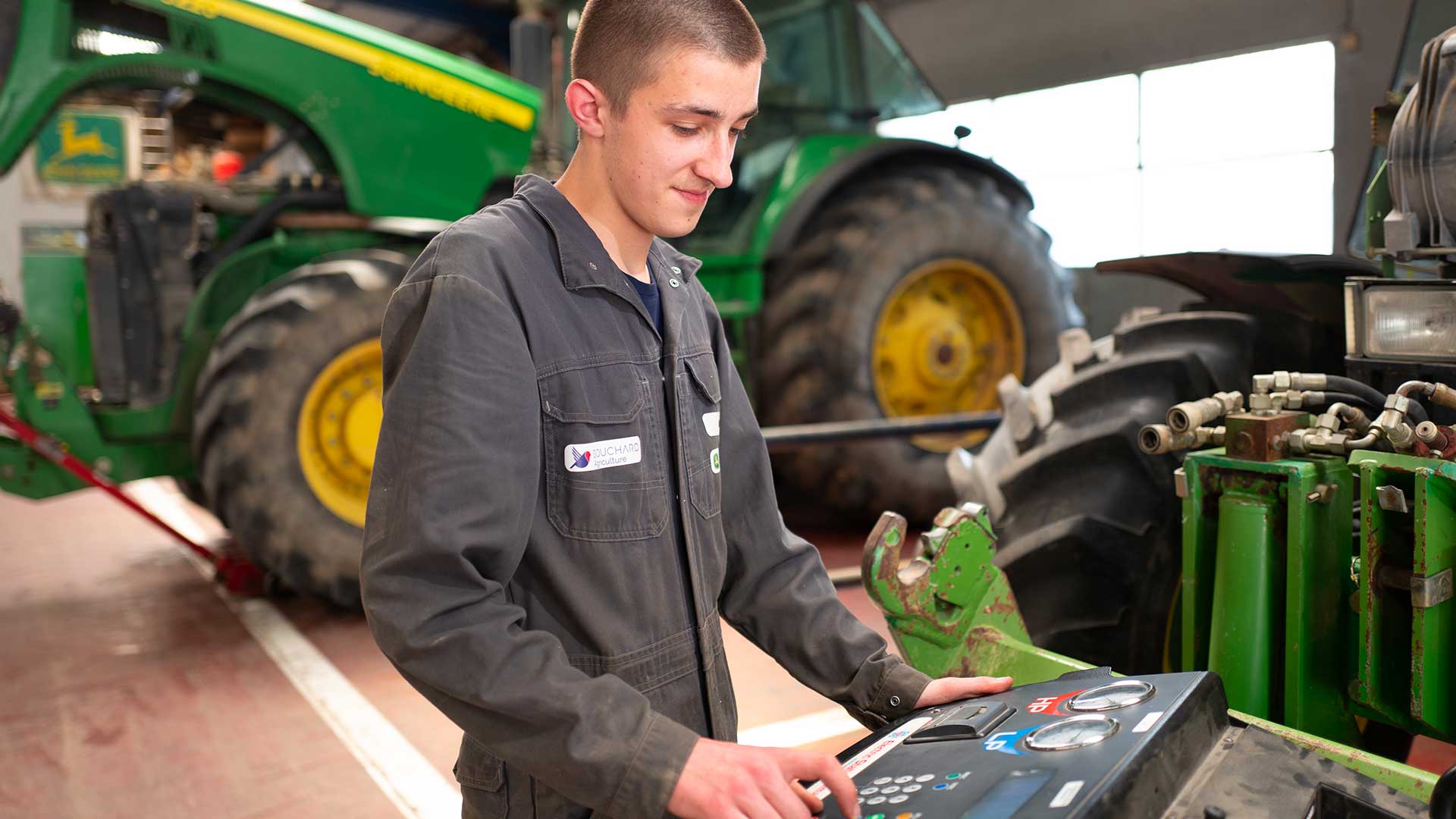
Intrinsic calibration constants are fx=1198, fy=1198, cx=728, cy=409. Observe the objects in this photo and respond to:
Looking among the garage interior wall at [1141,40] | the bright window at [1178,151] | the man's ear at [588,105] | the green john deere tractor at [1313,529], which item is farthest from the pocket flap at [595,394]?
the bright window at [1178,151]

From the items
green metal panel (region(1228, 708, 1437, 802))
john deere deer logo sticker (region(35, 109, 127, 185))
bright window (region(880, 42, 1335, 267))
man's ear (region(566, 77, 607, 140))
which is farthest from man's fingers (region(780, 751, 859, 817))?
john deere deer logo sticker (region(35, 109, 127, 185))

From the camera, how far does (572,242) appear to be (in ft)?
4.21

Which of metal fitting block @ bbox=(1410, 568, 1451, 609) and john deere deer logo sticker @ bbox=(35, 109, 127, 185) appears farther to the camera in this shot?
john deere deer logo sticker @ bbox=(35, 109, 127, 185)

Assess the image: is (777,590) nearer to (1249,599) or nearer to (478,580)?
(478,580)

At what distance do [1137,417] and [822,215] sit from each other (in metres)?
3.20

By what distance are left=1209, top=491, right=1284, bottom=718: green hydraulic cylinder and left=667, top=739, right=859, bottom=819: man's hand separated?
78cm

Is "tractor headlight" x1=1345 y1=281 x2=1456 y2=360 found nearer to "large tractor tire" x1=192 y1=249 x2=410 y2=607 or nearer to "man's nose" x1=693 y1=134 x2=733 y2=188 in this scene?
"man's nose" x1=693 y1=134 x2=733 y2=188

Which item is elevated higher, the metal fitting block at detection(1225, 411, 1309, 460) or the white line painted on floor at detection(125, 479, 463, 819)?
the metal fitting block at detection(1225, 411, 1309, 460)

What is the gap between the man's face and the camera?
124 centimetres

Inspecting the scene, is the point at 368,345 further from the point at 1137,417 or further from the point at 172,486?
the point at 172,486

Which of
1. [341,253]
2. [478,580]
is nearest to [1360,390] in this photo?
[478,580]

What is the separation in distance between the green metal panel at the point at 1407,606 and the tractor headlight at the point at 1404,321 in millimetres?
244

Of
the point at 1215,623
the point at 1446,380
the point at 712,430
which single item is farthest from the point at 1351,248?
the point at 712,430

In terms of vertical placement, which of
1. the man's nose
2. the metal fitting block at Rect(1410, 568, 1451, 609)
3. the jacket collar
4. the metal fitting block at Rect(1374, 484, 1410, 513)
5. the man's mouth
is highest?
the man's nose
